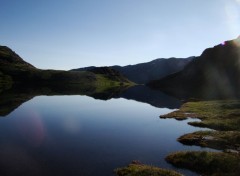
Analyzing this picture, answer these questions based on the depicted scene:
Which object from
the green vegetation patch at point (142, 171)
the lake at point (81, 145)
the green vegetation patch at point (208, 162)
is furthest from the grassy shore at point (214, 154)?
the green vegetation patch at point (142, 171)

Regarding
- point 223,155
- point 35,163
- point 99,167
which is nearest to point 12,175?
point 35,163

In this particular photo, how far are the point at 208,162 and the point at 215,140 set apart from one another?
41.2 feet

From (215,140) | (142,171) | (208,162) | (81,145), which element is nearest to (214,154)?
(208,162)

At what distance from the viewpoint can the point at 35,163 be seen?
118 feet

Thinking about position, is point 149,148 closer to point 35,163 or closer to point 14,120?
point 35,163

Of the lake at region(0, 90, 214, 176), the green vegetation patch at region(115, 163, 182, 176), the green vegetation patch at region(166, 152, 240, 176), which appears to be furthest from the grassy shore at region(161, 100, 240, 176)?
the green vegetation patch at region(115, 163, 182, 176)

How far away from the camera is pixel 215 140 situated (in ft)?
152

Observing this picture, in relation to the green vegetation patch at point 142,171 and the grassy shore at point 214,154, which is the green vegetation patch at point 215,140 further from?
the green vegetation patch at point 142,171

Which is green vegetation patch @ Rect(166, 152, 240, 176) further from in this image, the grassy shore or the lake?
the lake

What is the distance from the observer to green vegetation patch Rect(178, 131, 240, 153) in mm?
43316

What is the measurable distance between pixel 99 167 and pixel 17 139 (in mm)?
21527

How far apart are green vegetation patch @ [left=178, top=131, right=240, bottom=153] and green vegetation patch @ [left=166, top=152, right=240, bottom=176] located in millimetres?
5998

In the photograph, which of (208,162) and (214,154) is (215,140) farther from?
(208,162)

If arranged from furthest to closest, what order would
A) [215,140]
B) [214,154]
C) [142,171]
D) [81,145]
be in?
[215,140]
[81,145]
[214,154]
[142,171]
